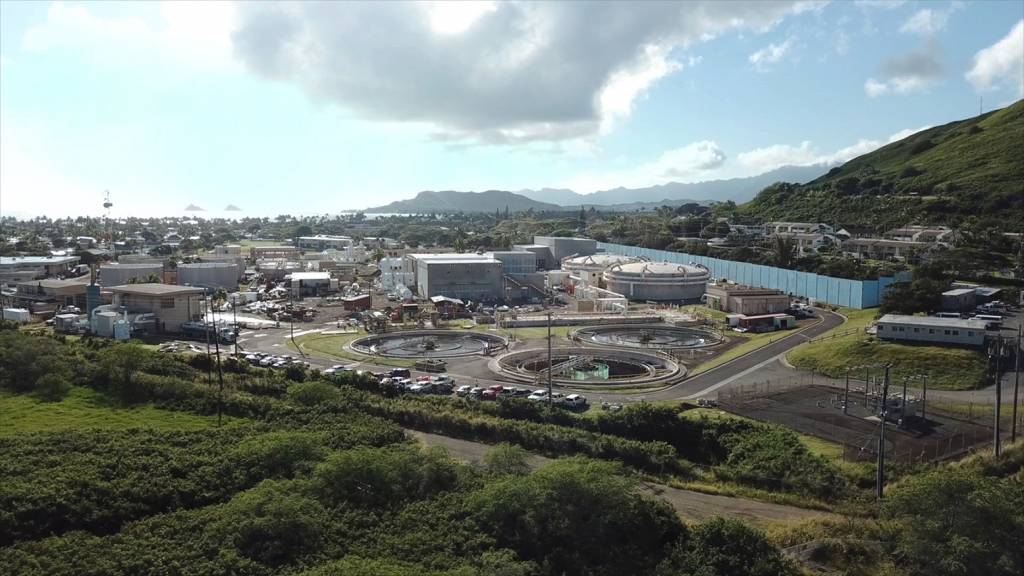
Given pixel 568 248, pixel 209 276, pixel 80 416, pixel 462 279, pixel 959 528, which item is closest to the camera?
pixel 959 528

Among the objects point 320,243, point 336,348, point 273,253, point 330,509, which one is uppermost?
point 320,243

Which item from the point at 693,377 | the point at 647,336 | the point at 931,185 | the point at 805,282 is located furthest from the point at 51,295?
the point at 931,185

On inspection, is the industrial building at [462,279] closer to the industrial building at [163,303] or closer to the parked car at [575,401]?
the industrial building at [163,303]

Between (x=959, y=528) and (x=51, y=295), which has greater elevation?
(x=51, y=295)

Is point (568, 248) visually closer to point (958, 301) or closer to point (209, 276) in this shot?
point (209, 276)

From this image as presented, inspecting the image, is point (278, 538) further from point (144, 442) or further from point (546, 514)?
point (144, 442)

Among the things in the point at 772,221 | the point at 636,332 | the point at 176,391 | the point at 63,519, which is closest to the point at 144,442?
the point at 63,519

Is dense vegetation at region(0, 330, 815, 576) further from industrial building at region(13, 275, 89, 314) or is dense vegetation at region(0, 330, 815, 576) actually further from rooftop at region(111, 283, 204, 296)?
industrial building at region(13, 275, 89, 314)

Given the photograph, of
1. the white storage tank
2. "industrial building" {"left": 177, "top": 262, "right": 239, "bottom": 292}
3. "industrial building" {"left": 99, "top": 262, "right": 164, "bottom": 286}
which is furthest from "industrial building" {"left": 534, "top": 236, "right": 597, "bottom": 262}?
the white storage tank
